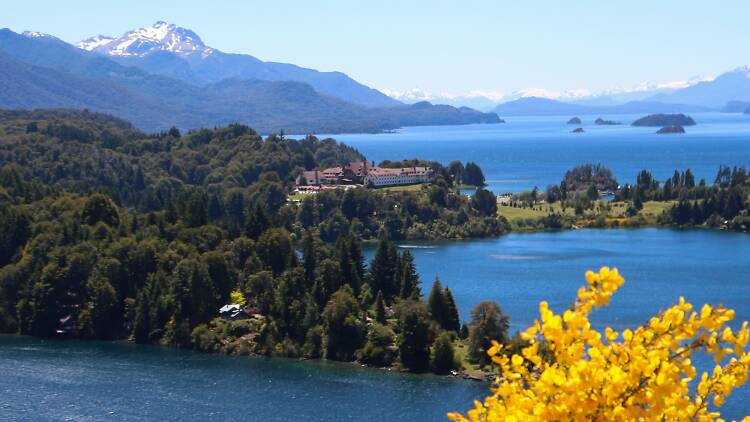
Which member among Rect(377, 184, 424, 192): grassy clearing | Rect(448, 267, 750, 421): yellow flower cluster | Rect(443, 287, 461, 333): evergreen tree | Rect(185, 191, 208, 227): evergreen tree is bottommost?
Rect(443, 287, 461, 333): evergreen tree

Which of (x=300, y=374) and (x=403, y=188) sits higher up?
(x=403, y=188)

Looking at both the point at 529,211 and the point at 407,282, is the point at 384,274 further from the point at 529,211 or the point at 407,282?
the point at 529,211

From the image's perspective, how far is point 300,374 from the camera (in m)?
36.5

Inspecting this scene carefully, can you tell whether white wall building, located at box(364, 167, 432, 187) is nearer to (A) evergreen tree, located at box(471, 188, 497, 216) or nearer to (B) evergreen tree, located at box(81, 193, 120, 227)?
(A) evergreen tree, located at box(471, 188, 497, 216)

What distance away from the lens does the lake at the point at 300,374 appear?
31.2 meters

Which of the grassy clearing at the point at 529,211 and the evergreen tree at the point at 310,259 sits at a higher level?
the evergreen tree at the point at 310,259

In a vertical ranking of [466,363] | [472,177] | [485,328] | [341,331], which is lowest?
[466,363]

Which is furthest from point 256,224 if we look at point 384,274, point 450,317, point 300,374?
point 300,374

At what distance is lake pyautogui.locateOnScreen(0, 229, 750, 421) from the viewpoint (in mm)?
31203

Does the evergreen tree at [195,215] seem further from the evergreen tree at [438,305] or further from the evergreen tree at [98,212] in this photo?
the evergreen tree at [438,305]

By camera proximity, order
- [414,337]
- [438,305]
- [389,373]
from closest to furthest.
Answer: [389,373]
[414,337]
[438,305]

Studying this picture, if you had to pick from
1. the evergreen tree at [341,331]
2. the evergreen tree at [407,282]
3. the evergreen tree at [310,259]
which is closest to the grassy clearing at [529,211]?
the evergreen tree at [310,259]

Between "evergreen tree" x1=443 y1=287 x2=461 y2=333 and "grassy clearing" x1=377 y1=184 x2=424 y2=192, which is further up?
"grassy clearing" x1=377 y1=184 x2=424 y2=192

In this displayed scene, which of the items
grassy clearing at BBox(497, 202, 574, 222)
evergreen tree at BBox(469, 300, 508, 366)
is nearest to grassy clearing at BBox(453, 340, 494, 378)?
evergreen tree at BBox(469, 300, 508, 366)
